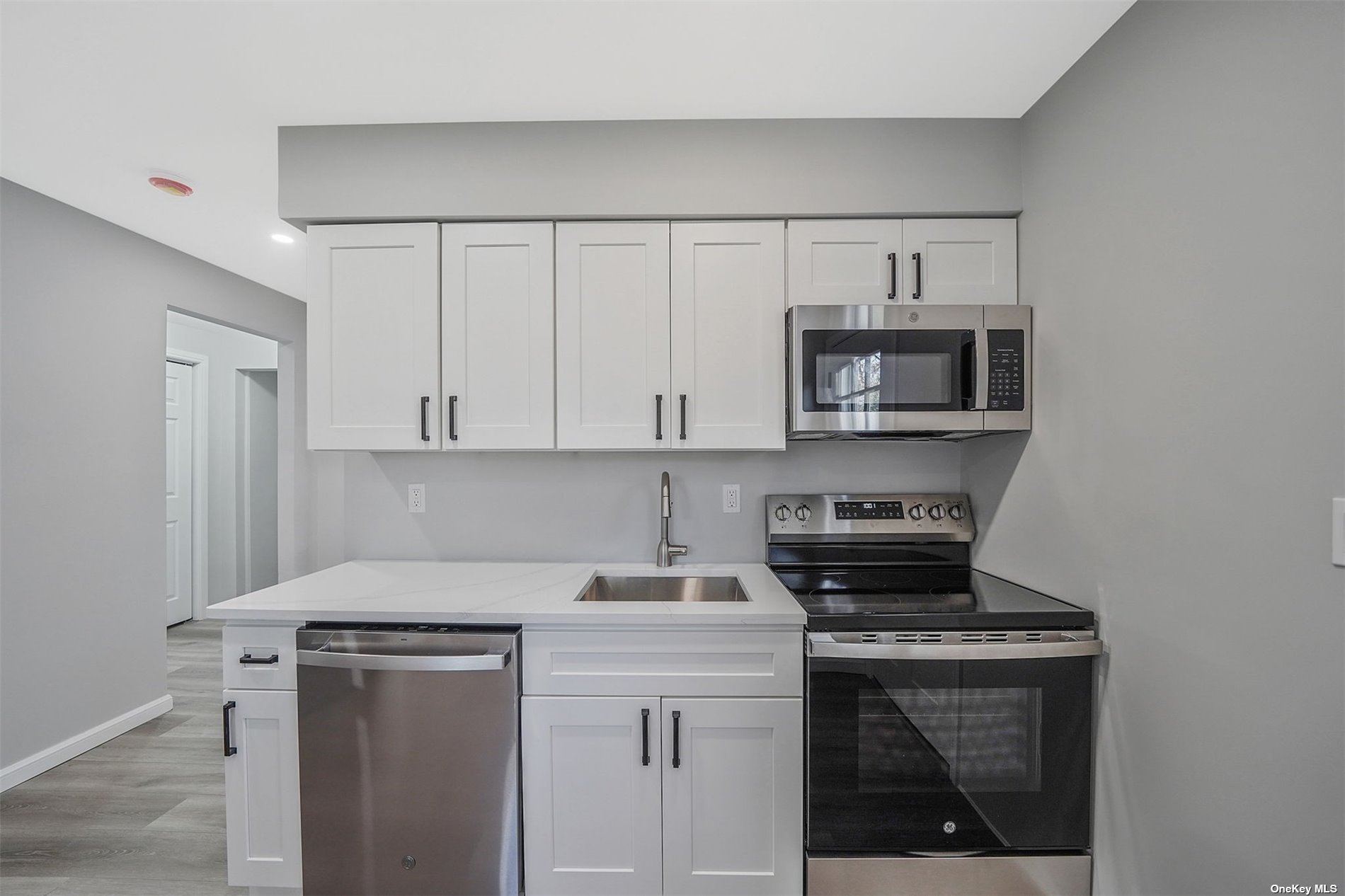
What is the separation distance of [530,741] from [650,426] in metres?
1.01

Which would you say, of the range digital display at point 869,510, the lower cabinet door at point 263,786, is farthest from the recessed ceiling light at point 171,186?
the range digital display at point 869,510

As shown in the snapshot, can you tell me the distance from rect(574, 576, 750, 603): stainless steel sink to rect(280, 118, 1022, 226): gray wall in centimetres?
126

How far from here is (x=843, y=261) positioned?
205 centimetres

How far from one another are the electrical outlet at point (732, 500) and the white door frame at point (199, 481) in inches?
177

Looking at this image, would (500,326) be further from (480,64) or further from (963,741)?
(963,741)

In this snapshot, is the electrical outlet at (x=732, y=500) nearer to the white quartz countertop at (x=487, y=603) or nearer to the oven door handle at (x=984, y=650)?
the white quartz countertop at (x=487, y=603)

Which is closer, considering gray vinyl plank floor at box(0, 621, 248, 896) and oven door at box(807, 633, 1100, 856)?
oven door at box(807, 633, 1100, 856)

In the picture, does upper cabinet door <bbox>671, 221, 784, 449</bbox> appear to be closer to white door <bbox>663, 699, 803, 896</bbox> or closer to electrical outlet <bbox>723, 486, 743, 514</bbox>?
electrical outlet <bbox>723, 486, 743, 514</bbox>

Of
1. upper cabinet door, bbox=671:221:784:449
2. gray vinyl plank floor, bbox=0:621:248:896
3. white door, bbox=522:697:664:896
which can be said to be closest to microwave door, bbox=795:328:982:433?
upper cabinet door, bbox=671:221:784:449

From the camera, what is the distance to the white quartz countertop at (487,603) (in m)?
1.70

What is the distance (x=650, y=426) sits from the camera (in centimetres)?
207

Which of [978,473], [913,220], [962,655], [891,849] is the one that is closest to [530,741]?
[891,849]

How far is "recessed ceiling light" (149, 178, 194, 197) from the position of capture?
7.73 feet

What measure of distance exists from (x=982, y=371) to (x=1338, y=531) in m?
0.98
